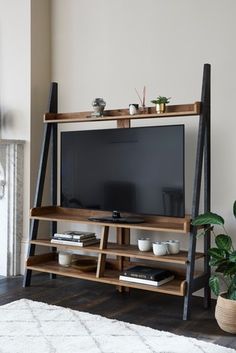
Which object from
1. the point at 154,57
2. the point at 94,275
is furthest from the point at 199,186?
the point at 154,57

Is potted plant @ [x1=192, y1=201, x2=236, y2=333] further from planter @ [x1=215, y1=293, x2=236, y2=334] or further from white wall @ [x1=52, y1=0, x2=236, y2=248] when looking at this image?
white wall @ [x1=52, y1=0, x2=236, y2=248]

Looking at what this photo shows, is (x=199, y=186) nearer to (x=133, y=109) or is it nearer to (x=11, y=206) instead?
(x=133, y=109)

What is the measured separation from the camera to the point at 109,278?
11.4ft

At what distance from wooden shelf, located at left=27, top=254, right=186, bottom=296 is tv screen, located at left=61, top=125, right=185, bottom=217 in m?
0.50

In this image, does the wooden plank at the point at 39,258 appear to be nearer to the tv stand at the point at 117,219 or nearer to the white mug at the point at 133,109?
the tv stand at the point at 117,219

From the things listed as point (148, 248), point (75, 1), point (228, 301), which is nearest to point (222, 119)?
point (148, 248)

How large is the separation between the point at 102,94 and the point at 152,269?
162cm

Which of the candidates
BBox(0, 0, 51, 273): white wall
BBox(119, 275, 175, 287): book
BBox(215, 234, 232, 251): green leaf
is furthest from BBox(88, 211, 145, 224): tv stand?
BBox(0, 0, 51, 273): white wall

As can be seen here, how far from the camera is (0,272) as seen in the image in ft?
14.0

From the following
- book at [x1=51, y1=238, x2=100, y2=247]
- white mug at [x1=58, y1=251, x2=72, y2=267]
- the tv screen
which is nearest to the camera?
the tv screen

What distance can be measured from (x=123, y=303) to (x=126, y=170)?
101 centimetres

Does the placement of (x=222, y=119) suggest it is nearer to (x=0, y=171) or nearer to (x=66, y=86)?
(x=66, y=86)

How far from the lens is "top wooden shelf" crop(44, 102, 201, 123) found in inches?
130

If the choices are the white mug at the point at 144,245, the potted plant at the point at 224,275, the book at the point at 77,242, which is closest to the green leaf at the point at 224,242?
the potted plant at the point at 224,275
